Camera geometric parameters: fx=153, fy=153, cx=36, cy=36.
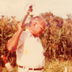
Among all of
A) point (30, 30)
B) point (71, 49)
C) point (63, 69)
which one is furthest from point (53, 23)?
point (30, 30)

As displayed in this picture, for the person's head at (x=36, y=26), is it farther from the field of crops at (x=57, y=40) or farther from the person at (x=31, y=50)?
the field of crops at (x=57, y=40)

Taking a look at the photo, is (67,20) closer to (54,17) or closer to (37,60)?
(54,17)

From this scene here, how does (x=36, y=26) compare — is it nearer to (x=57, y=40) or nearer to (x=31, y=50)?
(x=31, y=50)

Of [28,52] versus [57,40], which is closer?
[28,52]

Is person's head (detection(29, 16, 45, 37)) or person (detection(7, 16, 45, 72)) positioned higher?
person's head (detection(29, 16, 45, 37))

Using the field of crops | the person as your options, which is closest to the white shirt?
the person

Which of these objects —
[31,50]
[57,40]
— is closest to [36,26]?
[31,50]

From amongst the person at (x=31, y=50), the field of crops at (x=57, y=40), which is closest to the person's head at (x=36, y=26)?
the person at (x=31, y=50)

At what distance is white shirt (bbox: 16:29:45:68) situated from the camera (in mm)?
2332

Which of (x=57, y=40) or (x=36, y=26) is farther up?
(x=36, y=26)

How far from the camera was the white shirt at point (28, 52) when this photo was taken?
2332 millimetres

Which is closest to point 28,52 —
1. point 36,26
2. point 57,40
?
point 36,26

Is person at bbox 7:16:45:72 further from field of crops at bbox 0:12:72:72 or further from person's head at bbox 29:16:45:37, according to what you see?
field of crops at bbox 0:12:72:72

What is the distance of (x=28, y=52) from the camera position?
7.71 feet
